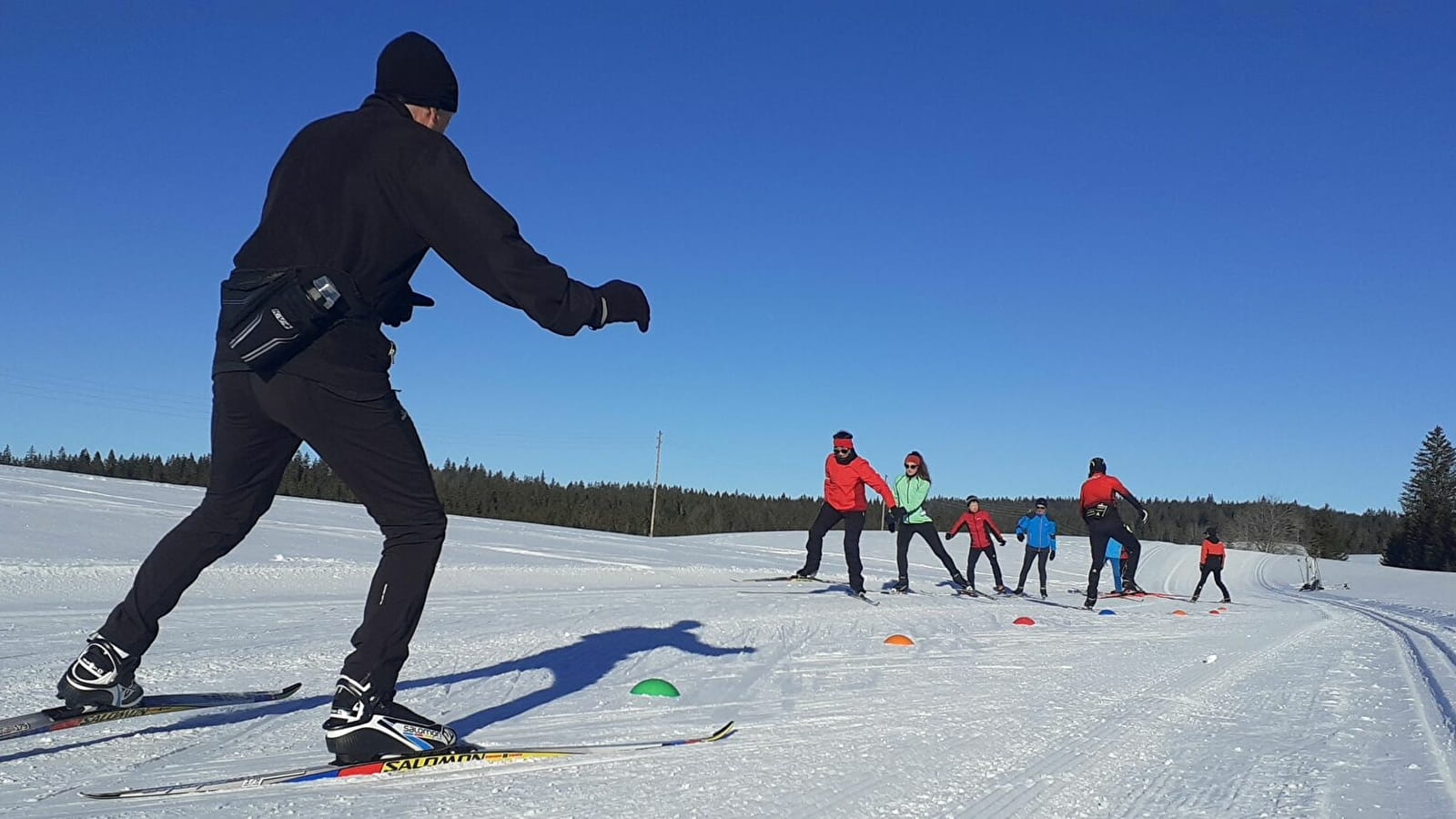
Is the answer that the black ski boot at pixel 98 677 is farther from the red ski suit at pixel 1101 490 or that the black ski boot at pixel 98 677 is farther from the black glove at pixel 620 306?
the red ski suit at pixel 1101 490

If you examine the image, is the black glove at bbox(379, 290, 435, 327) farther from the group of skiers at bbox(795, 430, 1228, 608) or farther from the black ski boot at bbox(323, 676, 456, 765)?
the group of skiers at bbox(795, 430, 1228, 608)

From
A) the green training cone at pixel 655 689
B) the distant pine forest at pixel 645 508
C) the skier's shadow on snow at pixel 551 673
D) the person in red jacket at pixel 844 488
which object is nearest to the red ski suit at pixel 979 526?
the person in red jacket at pixel 844 488

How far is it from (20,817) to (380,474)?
112 cm

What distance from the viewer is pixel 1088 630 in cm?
870

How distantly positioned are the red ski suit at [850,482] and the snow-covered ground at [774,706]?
2695 mm

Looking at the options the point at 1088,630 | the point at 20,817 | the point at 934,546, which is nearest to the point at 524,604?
the point at 1088,630

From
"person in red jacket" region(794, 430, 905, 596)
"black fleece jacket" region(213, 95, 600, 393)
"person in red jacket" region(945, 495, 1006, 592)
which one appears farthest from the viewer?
"person in red jacket" region(945, 495, 1006, 592)

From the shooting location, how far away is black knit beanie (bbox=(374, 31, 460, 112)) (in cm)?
295

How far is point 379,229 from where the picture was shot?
2832 mm

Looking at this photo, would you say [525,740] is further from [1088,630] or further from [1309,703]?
[1088,630]

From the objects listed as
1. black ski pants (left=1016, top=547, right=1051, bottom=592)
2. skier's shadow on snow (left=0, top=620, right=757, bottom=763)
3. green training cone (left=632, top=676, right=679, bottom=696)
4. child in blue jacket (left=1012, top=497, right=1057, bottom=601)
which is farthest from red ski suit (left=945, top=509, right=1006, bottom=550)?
green training cone (left=632, top=676, right=679, bottom=696)

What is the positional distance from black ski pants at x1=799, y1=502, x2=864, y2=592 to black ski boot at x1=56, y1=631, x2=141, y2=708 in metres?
9.39

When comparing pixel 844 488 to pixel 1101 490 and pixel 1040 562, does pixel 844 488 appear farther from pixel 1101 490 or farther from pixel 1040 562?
pixel 1040 562

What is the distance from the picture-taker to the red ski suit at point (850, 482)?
524 inches
